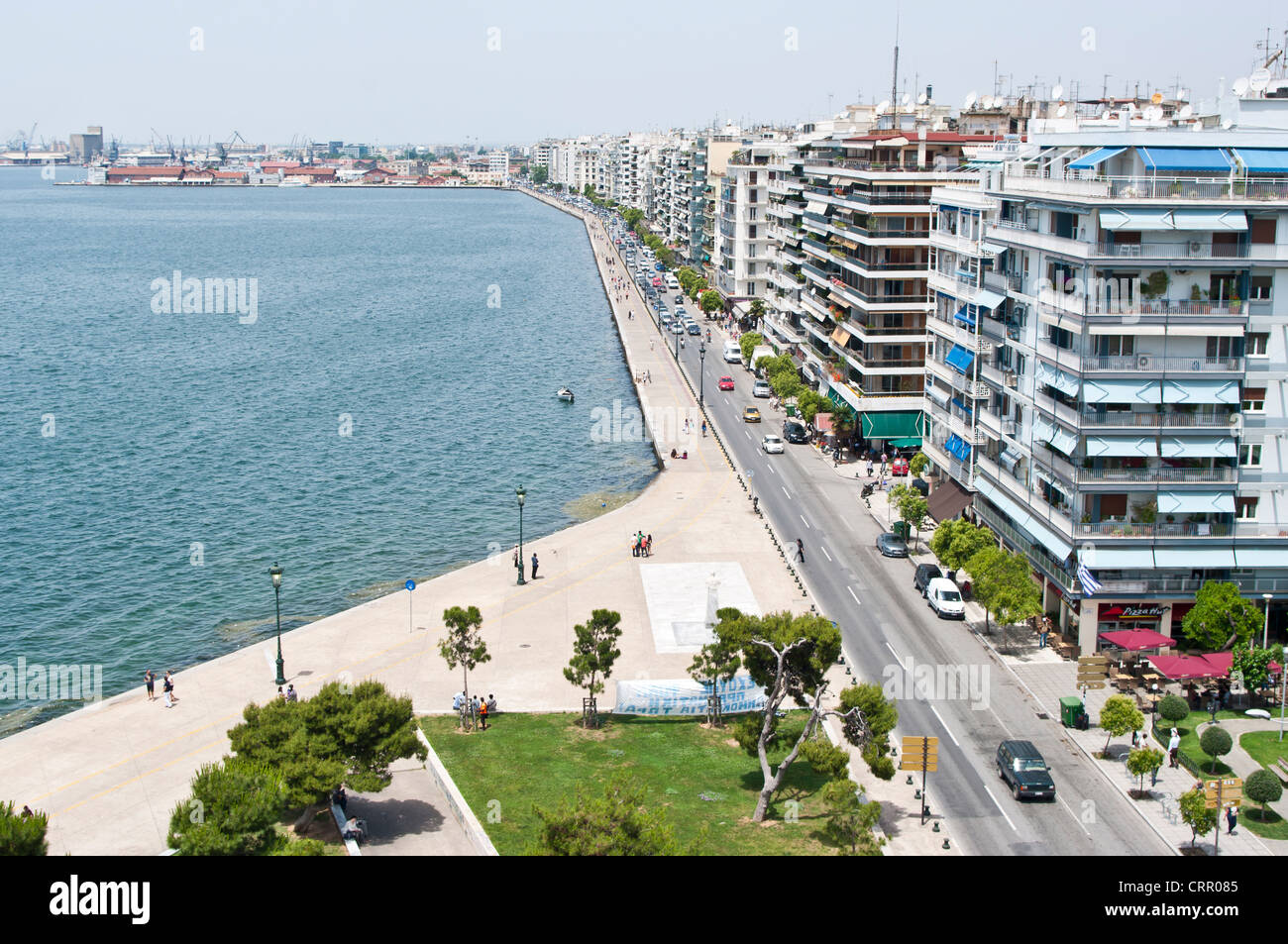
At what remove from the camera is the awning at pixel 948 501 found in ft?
189

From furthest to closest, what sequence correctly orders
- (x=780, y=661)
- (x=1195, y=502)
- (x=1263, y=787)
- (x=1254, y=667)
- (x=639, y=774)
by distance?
(x=1195, y=502), (x=1254, y=667), (x=639, y=774), (x=780, y=661), (x=1263, y=787)

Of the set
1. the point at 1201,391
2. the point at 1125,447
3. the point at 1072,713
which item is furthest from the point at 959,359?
the point at 1072,713

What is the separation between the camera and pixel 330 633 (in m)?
48.2

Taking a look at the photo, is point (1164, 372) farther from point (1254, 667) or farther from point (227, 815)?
point (227, 815)

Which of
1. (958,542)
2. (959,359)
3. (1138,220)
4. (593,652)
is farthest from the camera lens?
(959,359)

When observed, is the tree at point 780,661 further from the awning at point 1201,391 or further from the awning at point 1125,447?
the awning at point 1201,391

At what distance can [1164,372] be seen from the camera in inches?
1699

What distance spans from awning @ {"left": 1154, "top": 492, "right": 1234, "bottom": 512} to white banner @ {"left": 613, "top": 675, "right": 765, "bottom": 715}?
15552 millimetres

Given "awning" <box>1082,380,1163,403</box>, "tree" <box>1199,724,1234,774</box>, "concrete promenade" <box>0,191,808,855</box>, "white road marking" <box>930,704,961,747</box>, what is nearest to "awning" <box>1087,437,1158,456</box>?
"awning" <box>1082,380,1163,403</box>

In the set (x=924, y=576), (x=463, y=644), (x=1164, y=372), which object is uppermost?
(x=1164, y=372)

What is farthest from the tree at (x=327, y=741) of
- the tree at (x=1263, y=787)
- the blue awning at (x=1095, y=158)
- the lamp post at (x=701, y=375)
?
the lamp post at (x=701, y=375)

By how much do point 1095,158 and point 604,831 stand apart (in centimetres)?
3065

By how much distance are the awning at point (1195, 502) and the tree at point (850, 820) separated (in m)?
20.3
